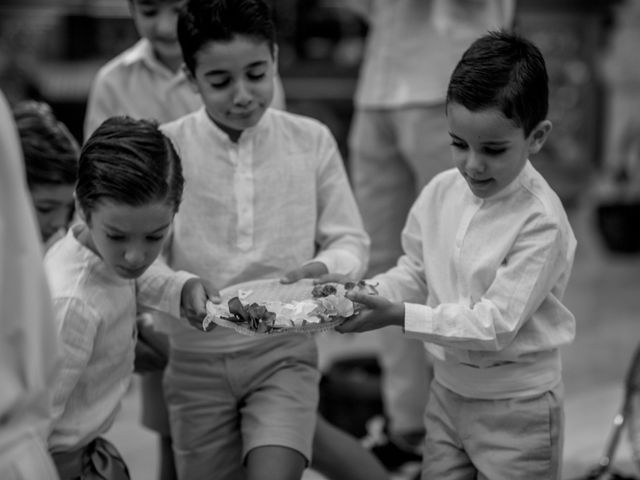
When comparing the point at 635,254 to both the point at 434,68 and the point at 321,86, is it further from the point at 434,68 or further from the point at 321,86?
the point at 434,68

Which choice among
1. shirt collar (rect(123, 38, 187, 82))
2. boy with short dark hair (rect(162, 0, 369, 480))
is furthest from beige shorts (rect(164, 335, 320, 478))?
shirt collar (rect(123, 38, 187, 82))

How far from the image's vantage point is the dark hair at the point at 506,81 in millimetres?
2195

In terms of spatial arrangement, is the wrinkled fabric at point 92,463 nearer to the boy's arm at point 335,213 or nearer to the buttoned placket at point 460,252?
the boy's arm at point 335,213

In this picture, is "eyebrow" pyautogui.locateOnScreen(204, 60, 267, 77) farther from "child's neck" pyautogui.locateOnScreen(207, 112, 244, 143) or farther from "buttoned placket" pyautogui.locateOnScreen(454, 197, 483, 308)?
"buttoned placket" pyautogui.locateOnScreen(454, 197, 483, 308)

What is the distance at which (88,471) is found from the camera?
93.0 inches

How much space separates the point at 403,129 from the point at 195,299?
1.32m

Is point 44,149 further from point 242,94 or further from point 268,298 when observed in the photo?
point 268,298

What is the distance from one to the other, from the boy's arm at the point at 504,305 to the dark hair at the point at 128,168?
0.57 metres

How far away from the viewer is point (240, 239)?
2.55 metres

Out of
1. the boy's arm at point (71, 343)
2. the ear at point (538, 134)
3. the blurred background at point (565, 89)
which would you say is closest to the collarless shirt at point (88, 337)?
the boy's arm at point (71, 343)

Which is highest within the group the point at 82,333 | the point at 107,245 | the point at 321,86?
the point at 107,245

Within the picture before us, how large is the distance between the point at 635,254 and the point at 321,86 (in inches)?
93.0

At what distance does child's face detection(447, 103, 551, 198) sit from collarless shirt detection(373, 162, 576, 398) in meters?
0.05

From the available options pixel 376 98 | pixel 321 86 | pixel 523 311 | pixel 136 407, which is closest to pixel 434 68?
pixel 376 98
